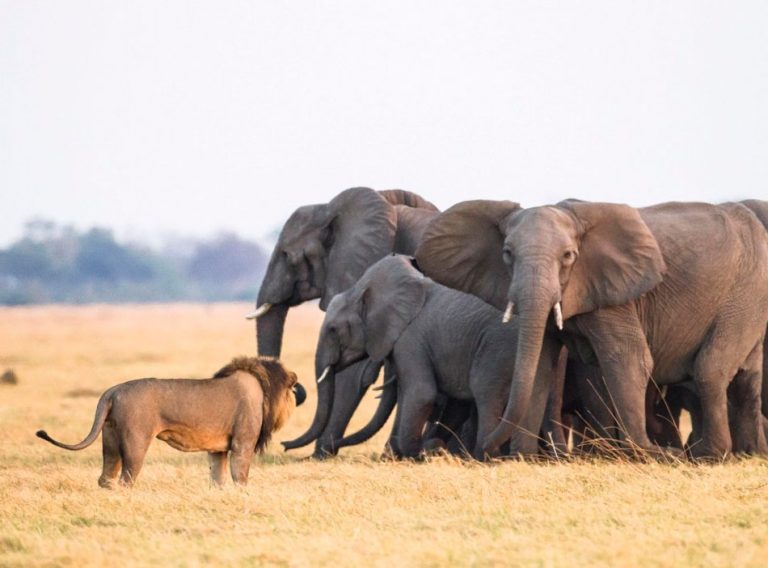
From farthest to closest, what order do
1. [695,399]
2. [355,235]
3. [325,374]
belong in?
1. [355,235]
2. [325,374]
3. [695,399]

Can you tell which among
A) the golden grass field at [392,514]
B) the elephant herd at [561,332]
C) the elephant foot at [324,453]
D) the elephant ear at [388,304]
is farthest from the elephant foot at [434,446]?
the elephant foot at [324,453]

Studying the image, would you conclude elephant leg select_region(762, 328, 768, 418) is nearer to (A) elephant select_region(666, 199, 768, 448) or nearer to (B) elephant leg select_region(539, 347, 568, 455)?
(A) elephant select_region(666, 199, 768, 448)

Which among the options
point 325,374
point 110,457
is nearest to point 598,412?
point 325,374

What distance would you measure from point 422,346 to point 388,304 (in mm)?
465

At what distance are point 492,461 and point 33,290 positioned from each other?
93.6 metres

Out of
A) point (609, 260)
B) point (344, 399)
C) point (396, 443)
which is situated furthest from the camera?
point (344, 399)

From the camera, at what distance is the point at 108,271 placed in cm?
11794

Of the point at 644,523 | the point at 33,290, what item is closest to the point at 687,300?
the point at 644,523

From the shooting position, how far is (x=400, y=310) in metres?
12.6

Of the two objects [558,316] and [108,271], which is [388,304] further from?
[108,271]

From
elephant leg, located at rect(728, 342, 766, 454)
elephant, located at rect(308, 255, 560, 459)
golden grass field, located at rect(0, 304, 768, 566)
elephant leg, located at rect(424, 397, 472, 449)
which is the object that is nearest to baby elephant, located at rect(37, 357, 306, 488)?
golden grass field, located at rect(0, 304, 768, 566)

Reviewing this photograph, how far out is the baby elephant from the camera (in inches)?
372

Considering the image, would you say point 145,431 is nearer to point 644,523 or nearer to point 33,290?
point 644,523

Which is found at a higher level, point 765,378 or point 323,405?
point 765,378
